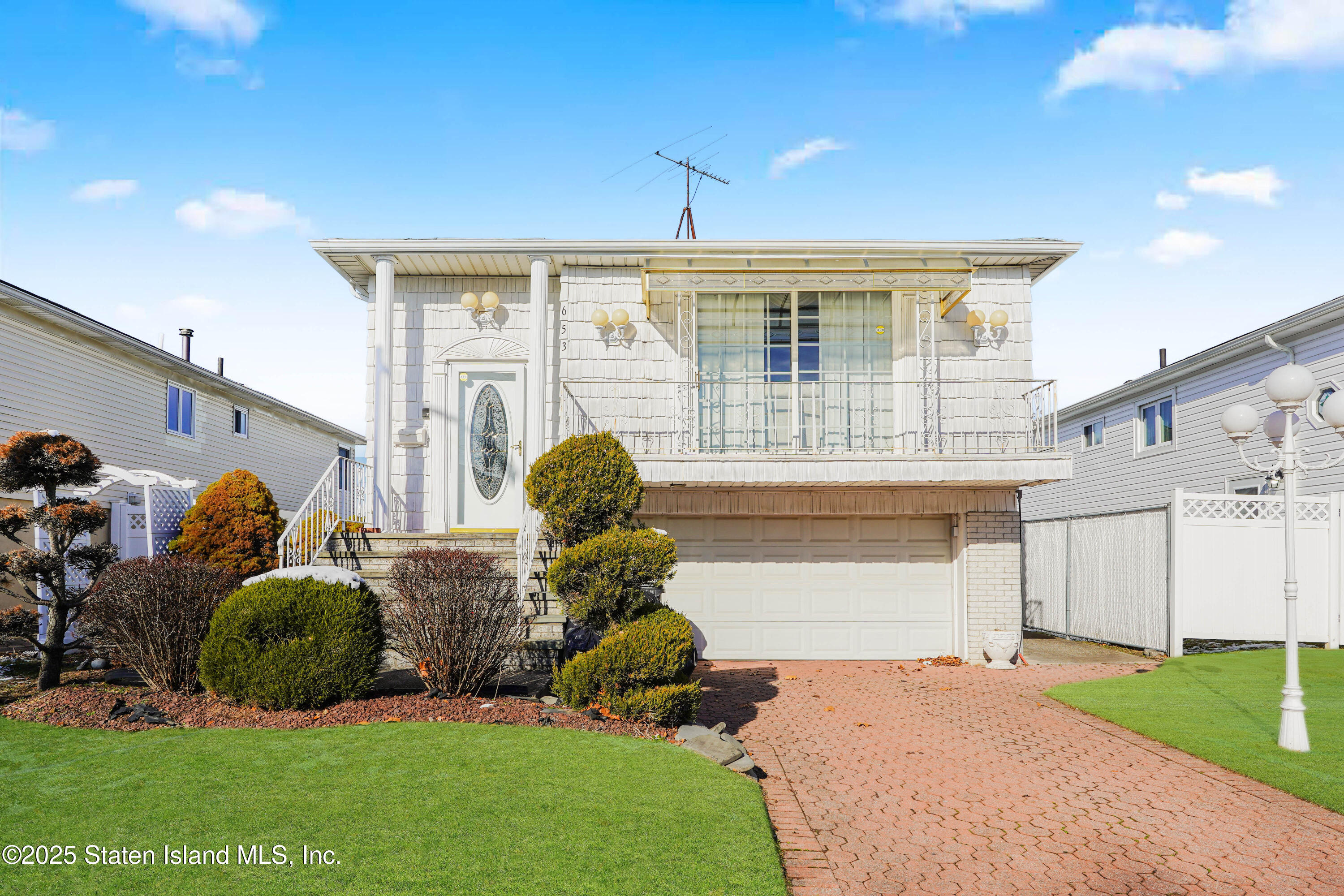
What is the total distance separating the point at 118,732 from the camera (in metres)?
5.33

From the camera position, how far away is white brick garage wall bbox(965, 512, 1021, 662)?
10.5m

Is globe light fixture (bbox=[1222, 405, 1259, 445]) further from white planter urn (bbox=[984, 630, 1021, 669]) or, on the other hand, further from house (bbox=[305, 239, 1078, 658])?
white planter urn (bbox=[984, 630, 1021, 669])

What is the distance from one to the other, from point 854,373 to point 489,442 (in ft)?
16.3

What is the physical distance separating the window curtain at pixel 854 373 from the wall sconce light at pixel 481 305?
427 cm

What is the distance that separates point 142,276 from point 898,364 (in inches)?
511

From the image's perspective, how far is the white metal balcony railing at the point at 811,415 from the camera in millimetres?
10070

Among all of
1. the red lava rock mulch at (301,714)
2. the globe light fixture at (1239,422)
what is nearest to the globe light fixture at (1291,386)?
the globe light fixture at (1239,422)

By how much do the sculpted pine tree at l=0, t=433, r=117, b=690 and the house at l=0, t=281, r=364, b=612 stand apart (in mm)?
2760

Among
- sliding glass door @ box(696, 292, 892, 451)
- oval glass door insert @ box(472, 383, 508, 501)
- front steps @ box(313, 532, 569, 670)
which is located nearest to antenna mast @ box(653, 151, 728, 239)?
sliding glass door @ box(696, 292, 892, 451)

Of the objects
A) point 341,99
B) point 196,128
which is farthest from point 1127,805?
point 196,128

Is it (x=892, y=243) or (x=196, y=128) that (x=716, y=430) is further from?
(x=196, y=128)

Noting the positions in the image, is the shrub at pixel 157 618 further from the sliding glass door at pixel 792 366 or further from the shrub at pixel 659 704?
the sliding glass door at pixel 792 366

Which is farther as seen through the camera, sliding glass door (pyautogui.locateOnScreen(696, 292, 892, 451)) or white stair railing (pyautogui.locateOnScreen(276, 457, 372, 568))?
sliding glass door (pyautogui.locateOnScreen(696, 292, 892, 451))

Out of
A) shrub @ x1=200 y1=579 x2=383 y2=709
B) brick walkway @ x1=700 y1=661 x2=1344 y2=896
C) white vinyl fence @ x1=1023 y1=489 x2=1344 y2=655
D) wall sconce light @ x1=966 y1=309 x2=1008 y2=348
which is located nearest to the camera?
brick walkway @ x1=700 y1=661 x2=1344 y2=896
